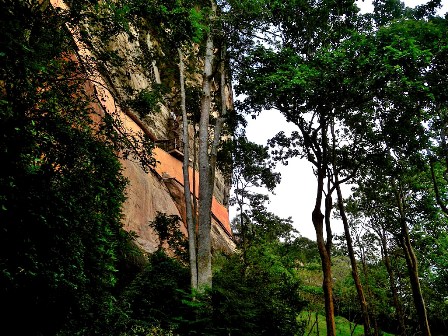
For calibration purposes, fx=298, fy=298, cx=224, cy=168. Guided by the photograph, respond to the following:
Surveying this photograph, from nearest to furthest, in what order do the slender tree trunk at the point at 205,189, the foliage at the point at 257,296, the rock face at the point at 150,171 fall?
the foliage at the point at 257,296, the slender tree trunk at the point at 205,189, the rock face at the point at 150,171

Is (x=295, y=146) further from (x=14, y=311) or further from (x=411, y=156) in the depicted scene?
(x=14, y=311)

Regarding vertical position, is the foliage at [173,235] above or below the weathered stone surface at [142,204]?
below

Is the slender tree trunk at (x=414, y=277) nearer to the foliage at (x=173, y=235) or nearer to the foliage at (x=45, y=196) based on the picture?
the foliage at (x=173, y=235)

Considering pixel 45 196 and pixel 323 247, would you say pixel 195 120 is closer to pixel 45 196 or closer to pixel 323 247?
pixel 323 247

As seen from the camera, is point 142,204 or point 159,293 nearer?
point 159,293

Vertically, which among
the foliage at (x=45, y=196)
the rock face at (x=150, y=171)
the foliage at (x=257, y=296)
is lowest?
the foliage at (x=257, y=296)

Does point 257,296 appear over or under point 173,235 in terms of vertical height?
under

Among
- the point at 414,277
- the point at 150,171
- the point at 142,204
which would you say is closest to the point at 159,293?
the point at 142,204

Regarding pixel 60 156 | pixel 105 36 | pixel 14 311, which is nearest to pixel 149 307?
pixel 14 311

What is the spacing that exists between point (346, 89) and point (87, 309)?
929cm

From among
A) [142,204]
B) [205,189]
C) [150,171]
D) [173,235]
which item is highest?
[150,171]

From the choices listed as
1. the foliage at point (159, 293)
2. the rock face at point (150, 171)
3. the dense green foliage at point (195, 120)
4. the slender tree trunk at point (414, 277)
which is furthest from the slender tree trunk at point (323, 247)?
the slender tree trunk at point (414, 277)

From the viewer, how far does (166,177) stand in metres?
20.4

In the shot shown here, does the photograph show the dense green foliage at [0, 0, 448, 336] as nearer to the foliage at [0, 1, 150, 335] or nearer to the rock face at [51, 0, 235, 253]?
the foliage at [0, 1, 150, 335]
